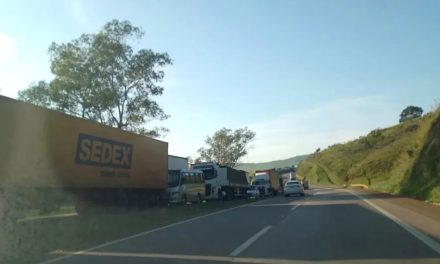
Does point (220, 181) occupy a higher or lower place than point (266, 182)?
lower

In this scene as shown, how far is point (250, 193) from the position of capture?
56.6m

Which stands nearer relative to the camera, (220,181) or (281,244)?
(281,244)

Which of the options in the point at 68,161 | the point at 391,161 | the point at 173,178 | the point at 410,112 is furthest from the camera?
the point at 410,112

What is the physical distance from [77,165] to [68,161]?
91cm

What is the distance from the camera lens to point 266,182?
6378 centimetres

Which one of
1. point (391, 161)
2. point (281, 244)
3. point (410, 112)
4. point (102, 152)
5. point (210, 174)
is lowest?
point (281, 244)

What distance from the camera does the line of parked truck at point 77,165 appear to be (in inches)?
714

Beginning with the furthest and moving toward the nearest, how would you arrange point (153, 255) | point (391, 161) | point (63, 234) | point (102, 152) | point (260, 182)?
point (391, 161) → point (260, 182) → point (102, 152) → point (63, 234) → point (153, 255)

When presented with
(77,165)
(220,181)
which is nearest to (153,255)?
(77,165)

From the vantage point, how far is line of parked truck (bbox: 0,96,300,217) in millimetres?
18141

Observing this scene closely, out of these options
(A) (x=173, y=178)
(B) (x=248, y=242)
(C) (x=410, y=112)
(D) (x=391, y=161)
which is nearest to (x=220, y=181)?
(A) (x=173, y=178)

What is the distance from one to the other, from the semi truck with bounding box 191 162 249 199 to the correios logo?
51.9 feet

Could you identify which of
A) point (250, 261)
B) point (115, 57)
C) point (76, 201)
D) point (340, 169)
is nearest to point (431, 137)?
point (115, 57)

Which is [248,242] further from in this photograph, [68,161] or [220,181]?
[220,181]
